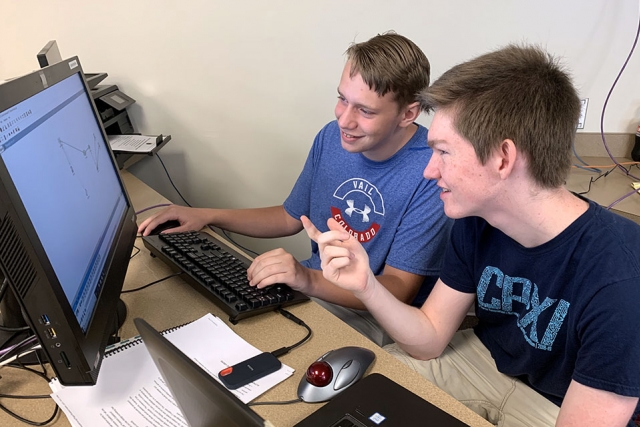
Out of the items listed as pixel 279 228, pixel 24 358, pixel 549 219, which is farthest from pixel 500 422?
pixel 24 358

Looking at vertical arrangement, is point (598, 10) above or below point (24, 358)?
above

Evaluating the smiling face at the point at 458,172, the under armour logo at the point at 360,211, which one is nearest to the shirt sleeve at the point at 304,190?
the under armour logo at the point at 360,211

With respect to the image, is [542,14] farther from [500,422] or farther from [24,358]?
[24,358]

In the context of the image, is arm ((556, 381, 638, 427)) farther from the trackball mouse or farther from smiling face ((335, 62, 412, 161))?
smiling face ((335, 62, 412, 161))

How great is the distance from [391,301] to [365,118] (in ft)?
1.68

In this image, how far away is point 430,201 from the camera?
1267 millimetres

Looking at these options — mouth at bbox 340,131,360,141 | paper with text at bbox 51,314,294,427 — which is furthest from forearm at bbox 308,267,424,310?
mouth at bbox 340,131,360,141

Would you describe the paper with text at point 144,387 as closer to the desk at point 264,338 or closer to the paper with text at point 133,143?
the desk at point 264,338

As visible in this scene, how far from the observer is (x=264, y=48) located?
1.83 meters

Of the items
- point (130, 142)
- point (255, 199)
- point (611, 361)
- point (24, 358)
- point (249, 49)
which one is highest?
point (249, 49)

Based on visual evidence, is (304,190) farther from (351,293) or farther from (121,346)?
(121,346)

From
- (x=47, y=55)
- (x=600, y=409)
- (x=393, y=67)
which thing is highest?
(x=47, y=55)

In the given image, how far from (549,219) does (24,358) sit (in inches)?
37.8

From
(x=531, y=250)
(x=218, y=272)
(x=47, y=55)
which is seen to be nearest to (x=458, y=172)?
(x=531, y=250)
